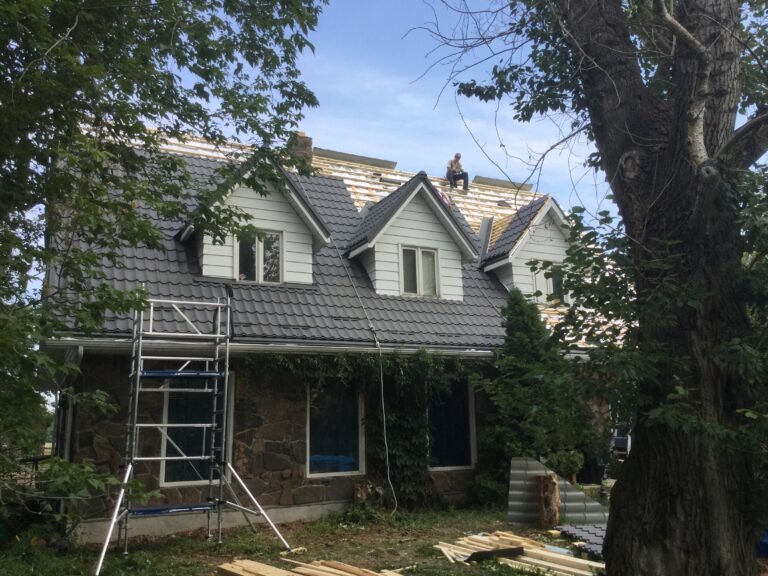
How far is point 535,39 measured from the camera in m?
7.80

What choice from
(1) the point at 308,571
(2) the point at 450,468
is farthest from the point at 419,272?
(1) the point at 308,571

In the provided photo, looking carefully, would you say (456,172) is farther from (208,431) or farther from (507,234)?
(208,431)

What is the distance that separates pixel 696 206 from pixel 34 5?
18.2 feet

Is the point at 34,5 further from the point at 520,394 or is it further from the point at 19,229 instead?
the point at 520,394

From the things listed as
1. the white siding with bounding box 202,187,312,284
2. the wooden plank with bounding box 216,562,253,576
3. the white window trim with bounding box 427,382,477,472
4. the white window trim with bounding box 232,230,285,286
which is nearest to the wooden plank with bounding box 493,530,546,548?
the white window trim with bounding box 427,382,477,472

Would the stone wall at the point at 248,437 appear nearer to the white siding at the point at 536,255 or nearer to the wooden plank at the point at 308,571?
the wooden plank at the point at 308,571

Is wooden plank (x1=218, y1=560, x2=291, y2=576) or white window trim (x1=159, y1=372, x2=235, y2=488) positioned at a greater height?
white window trim (x1=159, y1=372, x2=235, y2=488)

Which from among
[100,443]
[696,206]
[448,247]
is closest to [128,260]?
[100,443]

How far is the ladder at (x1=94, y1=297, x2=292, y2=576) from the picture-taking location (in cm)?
973

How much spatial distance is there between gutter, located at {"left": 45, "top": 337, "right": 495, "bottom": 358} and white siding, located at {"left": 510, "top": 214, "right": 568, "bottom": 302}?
2.78 meters

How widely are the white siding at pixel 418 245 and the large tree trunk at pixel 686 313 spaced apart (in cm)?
774

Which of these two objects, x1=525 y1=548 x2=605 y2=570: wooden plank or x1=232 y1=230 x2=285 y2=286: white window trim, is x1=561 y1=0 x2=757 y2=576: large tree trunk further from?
x1=232 y1=230 x2=285 y2=286: white window trim

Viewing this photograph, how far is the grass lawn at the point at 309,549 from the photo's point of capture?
8219 mm

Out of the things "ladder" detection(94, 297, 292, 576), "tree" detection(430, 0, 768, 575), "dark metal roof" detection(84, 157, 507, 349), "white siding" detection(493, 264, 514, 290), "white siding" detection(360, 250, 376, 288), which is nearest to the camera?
"tree" detection(430, 0, 768, 575)
